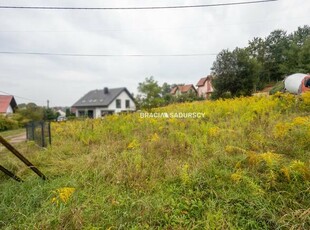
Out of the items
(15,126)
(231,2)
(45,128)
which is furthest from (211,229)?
(15,126)

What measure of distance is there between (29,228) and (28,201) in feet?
2.21

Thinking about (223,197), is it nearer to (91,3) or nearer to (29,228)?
(29,228)

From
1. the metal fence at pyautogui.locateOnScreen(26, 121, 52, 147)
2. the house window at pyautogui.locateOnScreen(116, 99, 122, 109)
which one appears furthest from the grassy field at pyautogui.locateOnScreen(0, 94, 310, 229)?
the house window at pyautogui.locateOnScreen(116, 99, 122, 109)

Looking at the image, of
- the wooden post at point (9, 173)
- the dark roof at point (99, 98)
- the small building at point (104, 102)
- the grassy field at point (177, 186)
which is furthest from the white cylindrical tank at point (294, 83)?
the dark roof at point (99, 98)

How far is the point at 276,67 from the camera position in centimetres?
3569

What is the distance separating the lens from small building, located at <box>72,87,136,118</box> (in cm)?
3111

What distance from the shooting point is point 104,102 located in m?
31.0

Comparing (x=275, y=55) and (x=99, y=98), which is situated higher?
(x=275, y=55)

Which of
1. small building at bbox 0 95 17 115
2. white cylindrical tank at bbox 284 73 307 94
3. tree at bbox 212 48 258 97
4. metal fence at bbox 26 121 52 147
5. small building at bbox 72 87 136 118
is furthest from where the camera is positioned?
small building at bbox 72 87 136 118

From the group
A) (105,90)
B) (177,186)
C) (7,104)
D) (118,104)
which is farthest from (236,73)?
(7,104)

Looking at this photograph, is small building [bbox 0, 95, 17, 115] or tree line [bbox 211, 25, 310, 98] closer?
tree line [bbox 211, 25, 310, 98]

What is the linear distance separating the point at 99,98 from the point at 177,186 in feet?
102

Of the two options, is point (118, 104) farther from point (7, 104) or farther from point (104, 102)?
point (7, 104)

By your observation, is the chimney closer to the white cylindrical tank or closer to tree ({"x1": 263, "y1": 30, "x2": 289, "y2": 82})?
the white cylindrical tank
